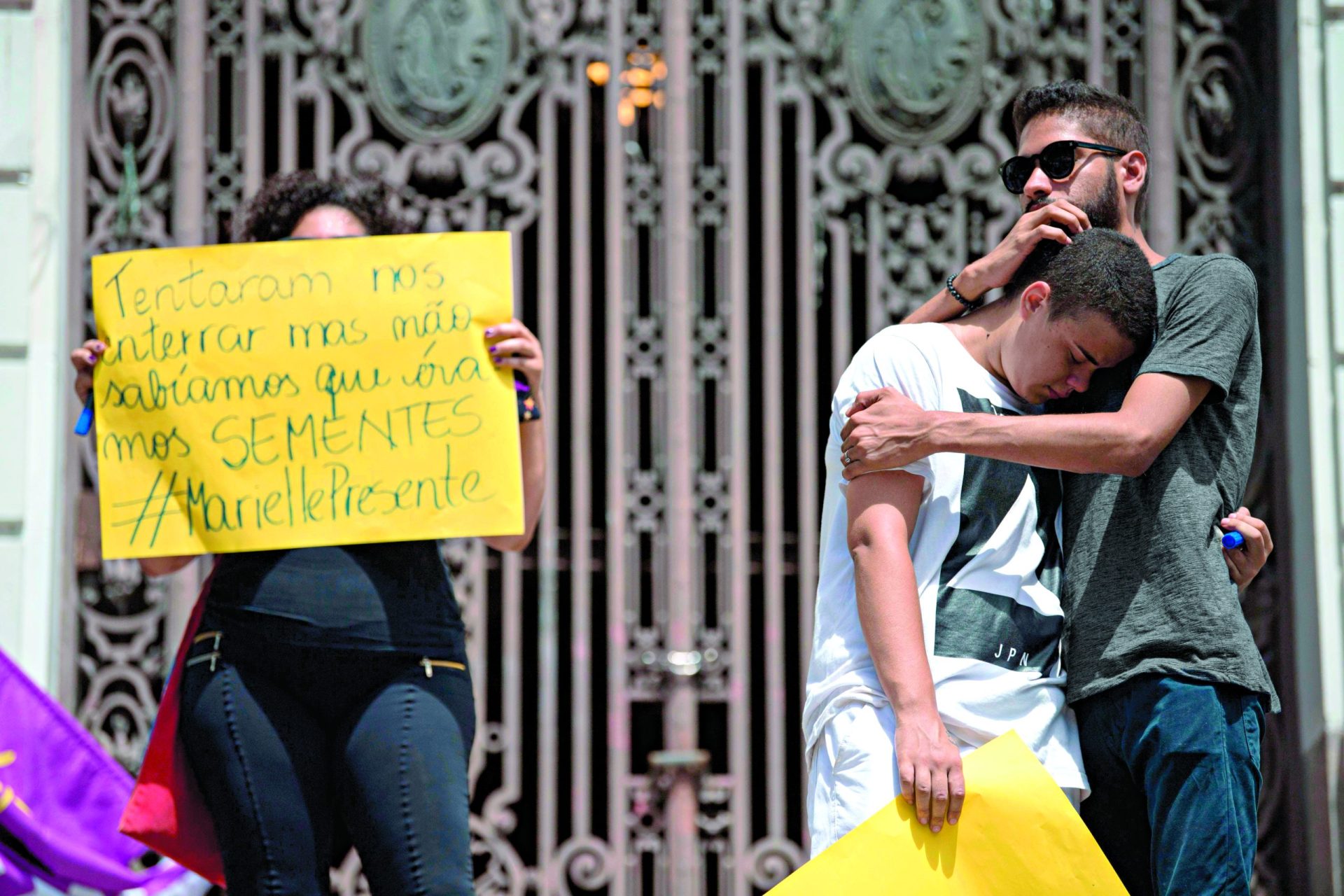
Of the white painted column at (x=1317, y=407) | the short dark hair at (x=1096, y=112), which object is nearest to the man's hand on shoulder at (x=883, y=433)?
the short dark hair at (x=1096, y=112)

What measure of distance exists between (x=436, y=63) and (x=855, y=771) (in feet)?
11.8

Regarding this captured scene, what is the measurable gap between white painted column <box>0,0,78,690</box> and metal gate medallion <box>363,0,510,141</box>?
100 centimetres

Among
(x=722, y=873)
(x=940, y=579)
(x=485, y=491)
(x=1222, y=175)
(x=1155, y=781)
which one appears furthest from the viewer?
(x=1222, y=175)

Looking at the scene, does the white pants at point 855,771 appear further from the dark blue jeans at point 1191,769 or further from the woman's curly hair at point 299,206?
the woman's curly hair at point 299,206

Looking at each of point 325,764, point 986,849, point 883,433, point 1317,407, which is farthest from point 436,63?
point 986,849

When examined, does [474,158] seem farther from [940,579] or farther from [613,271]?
[940,579]

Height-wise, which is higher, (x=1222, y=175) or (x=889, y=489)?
(x=1222, y=175)

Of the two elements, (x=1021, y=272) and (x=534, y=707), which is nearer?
(x=1021, y=272)

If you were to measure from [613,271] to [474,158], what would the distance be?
597mm

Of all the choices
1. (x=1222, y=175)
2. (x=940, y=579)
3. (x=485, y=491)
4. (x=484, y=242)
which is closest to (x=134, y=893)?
(x=485, y=491)

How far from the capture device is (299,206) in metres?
3.16

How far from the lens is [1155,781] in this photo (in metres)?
2.24

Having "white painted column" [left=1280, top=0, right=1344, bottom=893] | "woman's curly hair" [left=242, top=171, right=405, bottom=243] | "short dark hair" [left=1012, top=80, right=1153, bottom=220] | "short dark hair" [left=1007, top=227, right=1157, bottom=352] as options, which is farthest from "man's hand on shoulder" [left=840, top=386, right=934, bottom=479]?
"white painted column" [left=1280, top=0, right=1344, bottom=893]

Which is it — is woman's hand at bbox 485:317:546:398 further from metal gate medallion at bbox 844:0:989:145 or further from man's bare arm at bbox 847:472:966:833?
metal gate medallion at bbox 844:0:989:145
